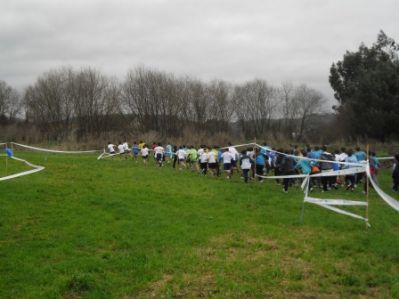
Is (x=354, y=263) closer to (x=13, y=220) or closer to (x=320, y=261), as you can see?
(x=320, y=261)

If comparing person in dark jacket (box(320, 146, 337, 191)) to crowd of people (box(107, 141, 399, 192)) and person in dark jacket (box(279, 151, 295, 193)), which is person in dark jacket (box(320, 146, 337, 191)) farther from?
person in dark jacket (box(279, 151, 295, 193))

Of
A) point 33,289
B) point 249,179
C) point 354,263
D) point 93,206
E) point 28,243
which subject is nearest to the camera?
point 33,289

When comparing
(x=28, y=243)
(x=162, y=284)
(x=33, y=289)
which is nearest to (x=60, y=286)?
(x=33, y=289)

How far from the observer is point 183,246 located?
928 centimetres

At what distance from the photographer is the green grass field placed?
7047 millimetres

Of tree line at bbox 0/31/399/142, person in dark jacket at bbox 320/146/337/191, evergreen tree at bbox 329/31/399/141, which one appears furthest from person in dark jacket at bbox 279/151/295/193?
tree line at bbox 0/31/399/142

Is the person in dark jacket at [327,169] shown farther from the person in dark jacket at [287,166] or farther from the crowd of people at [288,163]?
the person in dark jacket at [287,166]

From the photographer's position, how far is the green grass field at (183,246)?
705 cm

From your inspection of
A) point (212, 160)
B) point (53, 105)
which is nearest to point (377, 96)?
point (212, 160)

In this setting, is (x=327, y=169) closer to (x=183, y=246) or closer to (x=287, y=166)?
(x=287, y=166)

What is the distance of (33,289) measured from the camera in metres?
6.82

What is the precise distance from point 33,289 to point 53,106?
226 feet

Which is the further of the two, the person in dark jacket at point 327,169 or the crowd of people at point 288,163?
the person in dark jacket at point 327,169

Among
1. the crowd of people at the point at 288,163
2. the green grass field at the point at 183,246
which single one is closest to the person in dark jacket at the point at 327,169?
the crowd of people at the point at 288,163
